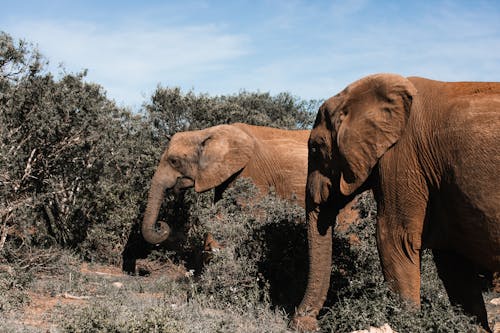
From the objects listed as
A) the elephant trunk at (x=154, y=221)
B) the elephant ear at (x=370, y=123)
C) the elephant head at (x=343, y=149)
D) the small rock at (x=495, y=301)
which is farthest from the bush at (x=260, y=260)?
the small rock at (x=495, y=301)

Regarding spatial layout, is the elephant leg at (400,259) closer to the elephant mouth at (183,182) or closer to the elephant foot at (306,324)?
the elephant foot at (306,324)

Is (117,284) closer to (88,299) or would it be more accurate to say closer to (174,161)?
(88,299)

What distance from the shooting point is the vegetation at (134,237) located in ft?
21.0

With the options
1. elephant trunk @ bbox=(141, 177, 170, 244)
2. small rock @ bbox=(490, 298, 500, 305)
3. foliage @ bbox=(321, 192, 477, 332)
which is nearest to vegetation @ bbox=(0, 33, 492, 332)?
foliage @ bbox=(321, 192, 477, 332)

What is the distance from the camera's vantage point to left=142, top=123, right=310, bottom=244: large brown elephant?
1116cm

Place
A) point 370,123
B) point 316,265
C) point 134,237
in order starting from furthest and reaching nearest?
1. point 134,237
2. point 316,265
3. point 370,123

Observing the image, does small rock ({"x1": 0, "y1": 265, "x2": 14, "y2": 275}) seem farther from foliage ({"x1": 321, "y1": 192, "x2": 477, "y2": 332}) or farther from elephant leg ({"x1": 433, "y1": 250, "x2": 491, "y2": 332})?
elephant leg ({"x1": 433, "y1": 250, "x2": 491, "y2": 332})

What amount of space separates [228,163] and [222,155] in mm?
170

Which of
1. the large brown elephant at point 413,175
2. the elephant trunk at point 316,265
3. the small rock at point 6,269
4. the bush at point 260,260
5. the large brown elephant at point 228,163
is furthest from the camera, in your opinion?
the large brown elephant at point 228,163

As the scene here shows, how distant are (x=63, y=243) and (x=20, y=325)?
6.98 meters

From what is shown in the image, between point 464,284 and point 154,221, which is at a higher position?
point 154,221

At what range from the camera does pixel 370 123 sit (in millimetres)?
6312

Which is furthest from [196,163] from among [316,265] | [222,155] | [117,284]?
[316,265]

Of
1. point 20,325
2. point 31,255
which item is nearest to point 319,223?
point 20,325
